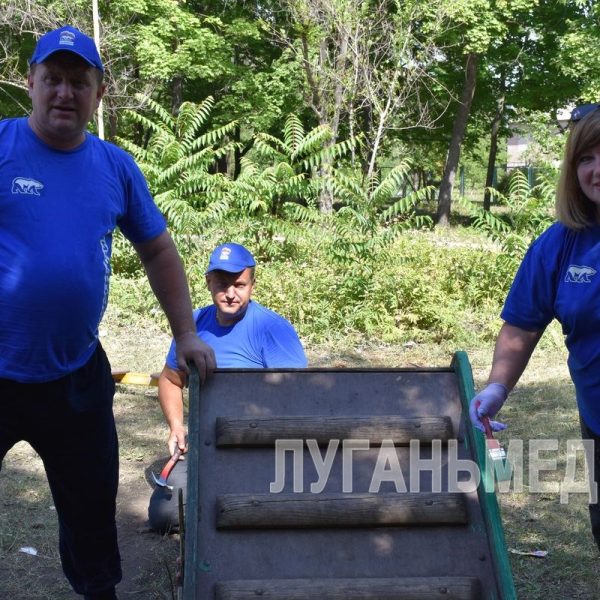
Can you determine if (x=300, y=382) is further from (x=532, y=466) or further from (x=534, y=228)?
(x=534, y=228)

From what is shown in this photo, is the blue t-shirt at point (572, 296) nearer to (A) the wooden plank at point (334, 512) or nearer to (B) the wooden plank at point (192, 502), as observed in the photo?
(A) the wooden plank at point (334, 512)

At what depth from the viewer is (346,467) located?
10.5ft

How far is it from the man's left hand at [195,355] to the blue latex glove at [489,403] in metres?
0.98

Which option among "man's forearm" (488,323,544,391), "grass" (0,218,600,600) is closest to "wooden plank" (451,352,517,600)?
"man's forearm" (488,323,544,391)

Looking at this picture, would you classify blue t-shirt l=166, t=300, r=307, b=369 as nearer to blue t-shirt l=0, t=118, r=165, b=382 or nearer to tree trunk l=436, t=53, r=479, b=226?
blue t-shirt l=0, t=118, r=165, b=382

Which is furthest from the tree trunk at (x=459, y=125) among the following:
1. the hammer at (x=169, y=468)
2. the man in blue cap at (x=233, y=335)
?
the hammer at (x=169, y=468)

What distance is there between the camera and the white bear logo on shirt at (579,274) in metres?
2.57

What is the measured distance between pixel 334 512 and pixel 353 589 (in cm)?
28

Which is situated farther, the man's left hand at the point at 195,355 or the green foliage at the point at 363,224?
the green foliage at the point at 363,224

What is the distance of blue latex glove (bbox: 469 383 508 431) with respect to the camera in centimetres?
280

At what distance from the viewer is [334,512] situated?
300 cm

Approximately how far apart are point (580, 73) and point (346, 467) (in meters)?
25.7

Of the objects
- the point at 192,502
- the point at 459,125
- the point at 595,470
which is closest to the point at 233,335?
the point at 192,502

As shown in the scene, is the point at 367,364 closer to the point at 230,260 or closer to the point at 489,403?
the point at 230,260
